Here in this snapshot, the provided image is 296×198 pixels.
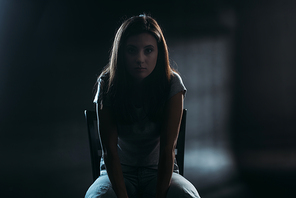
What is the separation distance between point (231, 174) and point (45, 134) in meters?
1.49

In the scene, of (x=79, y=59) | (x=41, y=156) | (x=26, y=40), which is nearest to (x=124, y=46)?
(x=79, y=59)

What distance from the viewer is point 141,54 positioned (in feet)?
2.77

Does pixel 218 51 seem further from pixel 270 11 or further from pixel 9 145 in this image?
pixel 9 145

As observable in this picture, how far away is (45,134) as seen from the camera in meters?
1.53

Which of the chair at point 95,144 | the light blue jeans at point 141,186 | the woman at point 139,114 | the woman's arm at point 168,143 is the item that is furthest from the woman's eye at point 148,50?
the light blue jeans at point 141,186

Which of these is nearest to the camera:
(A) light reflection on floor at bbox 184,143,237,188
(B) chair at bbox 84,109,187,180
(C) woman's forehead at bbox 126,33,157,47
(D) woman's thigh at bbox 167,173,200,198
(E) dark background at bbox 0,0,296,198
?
A: (D) woman's thigh at bbox 167,173,200,198

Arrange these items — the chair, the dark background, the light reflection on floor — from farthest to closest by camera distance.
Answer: the light reflection on floor → the dark background → the chair

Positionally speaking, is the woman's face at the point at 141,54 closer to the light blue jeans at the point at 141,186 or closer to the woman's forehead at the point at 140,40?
the woman's forehead at the point at 140,40

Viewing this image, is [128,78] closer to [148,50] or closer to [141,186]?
[148,50]

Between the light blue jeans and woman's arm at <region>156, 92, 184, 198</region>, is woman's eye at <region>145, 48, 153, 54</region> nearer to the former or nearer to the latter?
woman's arm at <region>156, 92, 184, 198</region>

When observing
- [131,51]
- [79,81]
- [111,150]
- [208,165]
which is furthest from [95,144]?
[208,165]

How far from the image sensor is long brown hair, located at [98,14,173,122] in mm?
→ 857

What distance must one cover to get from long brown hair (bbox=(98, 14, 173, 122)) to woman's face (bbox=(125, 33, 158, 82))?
0.02 metres

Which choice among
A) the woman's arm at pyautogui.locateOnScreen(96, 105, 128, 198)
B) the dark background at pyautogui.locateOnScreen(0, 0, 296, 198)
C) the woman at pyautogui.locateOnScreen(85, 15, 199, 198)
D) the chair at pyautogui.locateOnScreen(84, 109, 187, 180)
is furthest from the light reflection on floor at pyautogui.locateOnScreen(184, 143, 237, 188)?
the woman's arm at pyautogui.locateOnScreen(96, 105, 128, 198)
